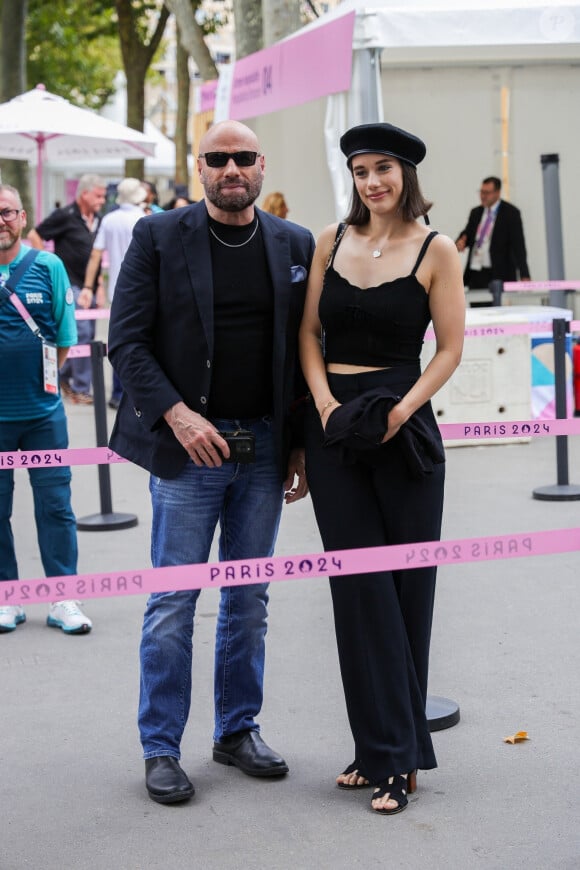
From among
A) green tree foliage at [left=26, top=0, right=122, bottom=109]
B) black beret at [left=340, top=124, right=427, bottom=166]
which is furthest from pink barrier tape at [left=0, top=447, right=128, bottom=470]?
green tree foliage at [left=26, top=0, right=122, bottom=109]

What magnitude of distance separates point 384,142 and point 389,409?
728mm

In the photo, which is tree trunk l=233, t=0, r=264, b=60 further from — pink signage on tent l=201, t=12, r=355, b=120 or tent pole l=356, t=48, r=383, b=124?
tent pole l=356, t=48, r=383, b=124

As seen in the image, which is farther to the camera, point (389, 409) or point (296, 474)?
point (296, 474)

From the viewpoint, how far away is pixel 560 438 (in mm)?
8250

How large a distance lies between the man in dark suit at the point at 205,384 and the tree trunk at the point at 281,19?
1251 cm

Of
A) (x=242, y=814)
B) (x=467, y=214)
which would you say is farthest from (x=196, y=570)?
(x=467, y=214)

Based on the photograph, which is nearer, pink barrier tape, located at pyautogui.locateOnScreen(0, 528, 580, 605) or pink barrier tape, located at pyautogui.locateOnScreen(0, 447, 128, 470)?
pink barrier tape, located at pyautogui.locateOnScreen(0, 528, 580, 605)

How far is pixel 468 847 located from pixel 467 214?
12169 millimetres

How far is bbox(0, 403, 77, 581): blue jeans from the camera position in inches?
228

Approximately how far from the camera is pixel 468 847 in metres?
3.63

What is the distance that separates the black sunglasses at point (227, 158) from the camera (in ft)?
12.5

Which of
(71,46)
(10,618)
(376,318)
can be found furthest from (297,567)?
(71,46)

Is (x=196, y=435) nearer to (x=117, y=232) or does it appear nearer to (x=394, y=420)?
(x=394, y=420)

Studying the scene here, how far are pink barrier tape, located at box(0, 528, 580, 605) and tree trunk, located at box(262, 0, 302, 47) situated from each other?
13114 mm
